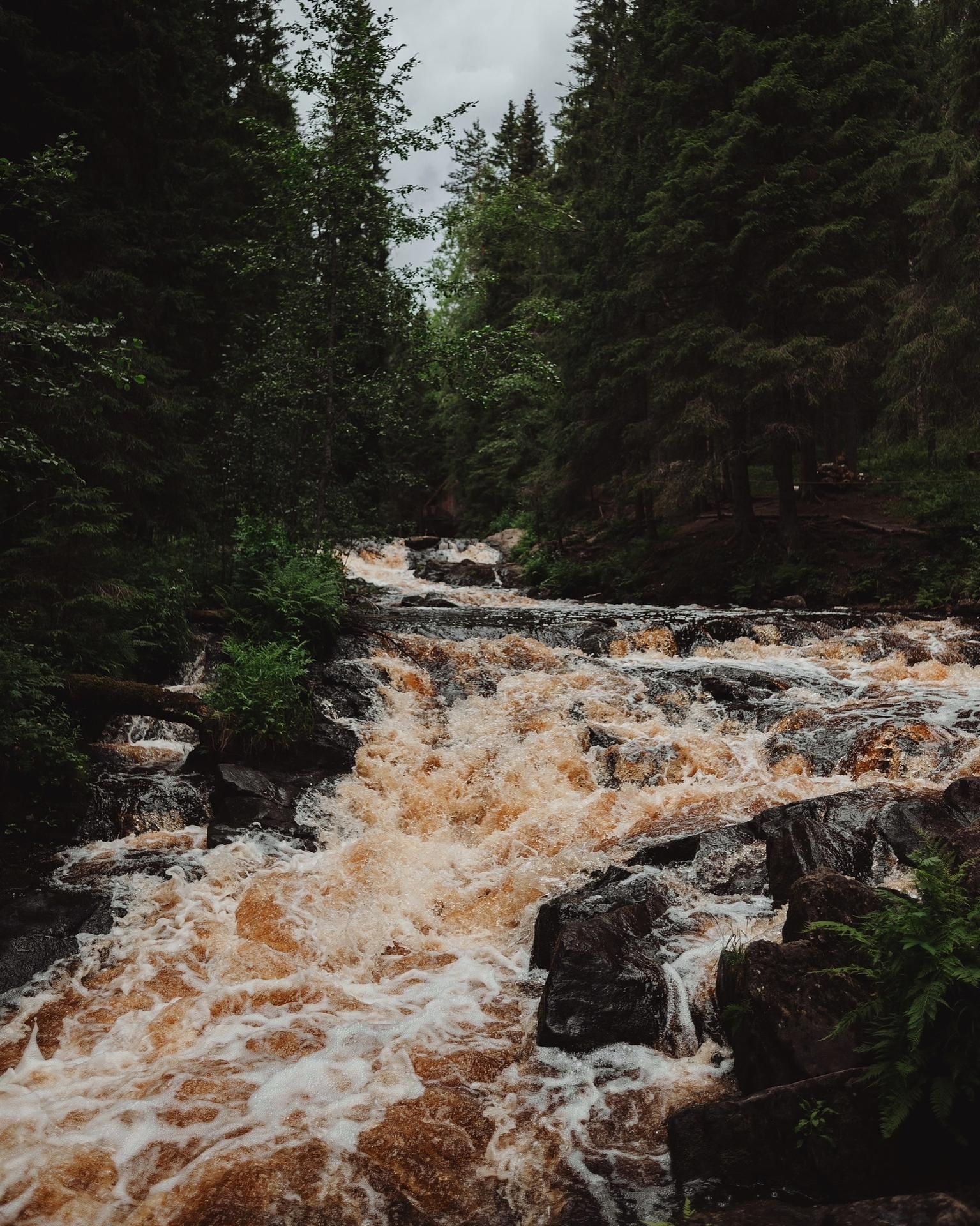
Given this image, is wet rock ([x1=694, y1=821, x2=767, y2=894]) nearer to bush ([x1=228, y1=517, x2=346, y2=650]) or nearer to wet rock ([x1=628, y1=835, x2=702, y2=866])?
wet rock ([x1=628, y1=835, x2=702, y2=866])

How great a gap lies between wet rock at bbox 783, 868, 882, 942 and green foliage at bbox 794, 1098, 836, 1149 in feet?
3.73

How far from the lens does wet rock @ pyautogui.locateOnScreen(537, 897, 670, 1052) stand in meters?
5.06

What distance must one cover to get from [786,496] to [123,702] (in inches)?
593

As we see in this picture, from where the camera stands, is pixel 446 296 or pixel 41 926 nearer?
pixel 41 926

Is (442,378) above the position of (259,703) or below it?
above

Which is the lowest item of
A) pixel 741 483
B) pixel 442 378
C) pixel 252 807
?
pixel 252 807

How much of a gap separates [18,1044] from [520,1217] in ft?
11.6

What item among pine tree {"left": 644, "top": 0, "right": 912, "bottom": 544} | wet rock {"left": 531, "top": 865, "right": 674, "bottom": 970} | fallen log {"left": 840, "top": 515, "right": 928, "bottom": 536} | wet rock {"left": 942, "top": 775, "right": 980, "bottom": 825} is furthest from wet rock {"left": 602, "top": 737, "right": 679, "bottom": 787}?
fallen log {"left": 840, "top": 515, "right": 928, "bottom": 536}

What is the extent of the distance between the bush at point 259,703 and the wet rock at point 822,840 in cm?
564

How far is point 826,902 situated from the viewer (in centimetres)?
487

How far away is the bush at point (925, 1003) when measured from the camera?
316 centimetres

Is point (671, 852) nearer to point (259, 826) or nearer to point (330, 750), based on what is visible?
point (259, 826)

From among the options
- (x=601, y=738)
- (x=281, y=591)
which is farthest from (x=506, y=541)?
(x=601, y=738)

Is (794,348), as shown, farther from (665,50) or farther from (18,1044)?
(18,1044)
